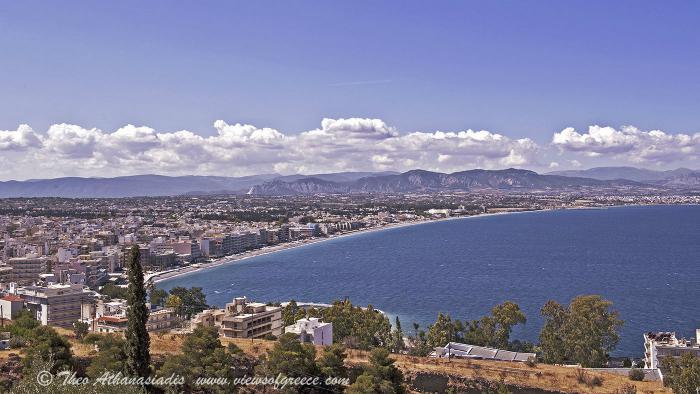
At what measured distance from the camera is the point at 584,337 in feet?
91.9

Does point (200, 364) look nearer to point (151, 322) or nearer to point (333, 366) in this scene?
point (333, 366)

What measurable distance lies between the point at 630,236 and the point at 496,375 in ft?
308

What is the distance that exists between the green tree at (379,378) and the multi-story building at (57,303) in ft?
99.0

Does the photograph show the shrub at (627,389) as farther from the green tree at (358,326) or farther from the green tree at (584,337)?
the green tree at (358,326)

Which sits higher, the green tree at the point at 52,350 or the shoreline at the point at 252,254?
the green tree at the point at 52,350

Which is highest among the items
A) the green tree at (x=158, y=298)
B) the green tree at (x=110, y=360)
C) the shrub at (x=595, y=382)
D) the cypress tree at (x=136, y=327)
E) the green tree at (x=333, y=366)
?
the cypress tree at (x=136, y=327)

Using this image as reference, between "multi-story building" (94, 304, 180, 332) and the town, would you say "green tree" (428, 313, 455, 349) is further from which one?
"multi-story building" (94, 304, 180, 332)

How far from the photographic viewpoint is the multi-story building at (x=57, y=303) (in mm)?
39875

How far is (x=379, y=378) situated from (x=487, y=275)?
165 feet

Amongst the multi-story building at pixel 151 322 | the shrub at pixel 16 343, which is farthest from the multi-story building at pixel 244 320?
the shrub at pixel 16 343

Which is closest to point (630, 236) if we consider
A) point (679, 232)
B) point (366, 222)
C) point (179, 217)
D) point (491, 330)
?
point (679, 232)

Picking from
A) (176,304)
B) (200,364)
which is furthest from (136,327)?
(176,304)

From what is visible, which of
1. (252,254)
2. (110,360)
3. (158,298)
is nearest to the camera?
(110,360)

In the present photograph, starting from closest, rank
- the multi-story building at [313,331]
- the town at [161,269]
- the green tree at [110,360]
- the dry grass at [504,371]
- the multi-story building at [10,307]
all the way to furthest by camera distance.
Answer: the green tree at [110,360]
the dry grass at [504,371]
the multi-story building at [313,331]
the town at [161,269]
the multi-story building at [10,307]
